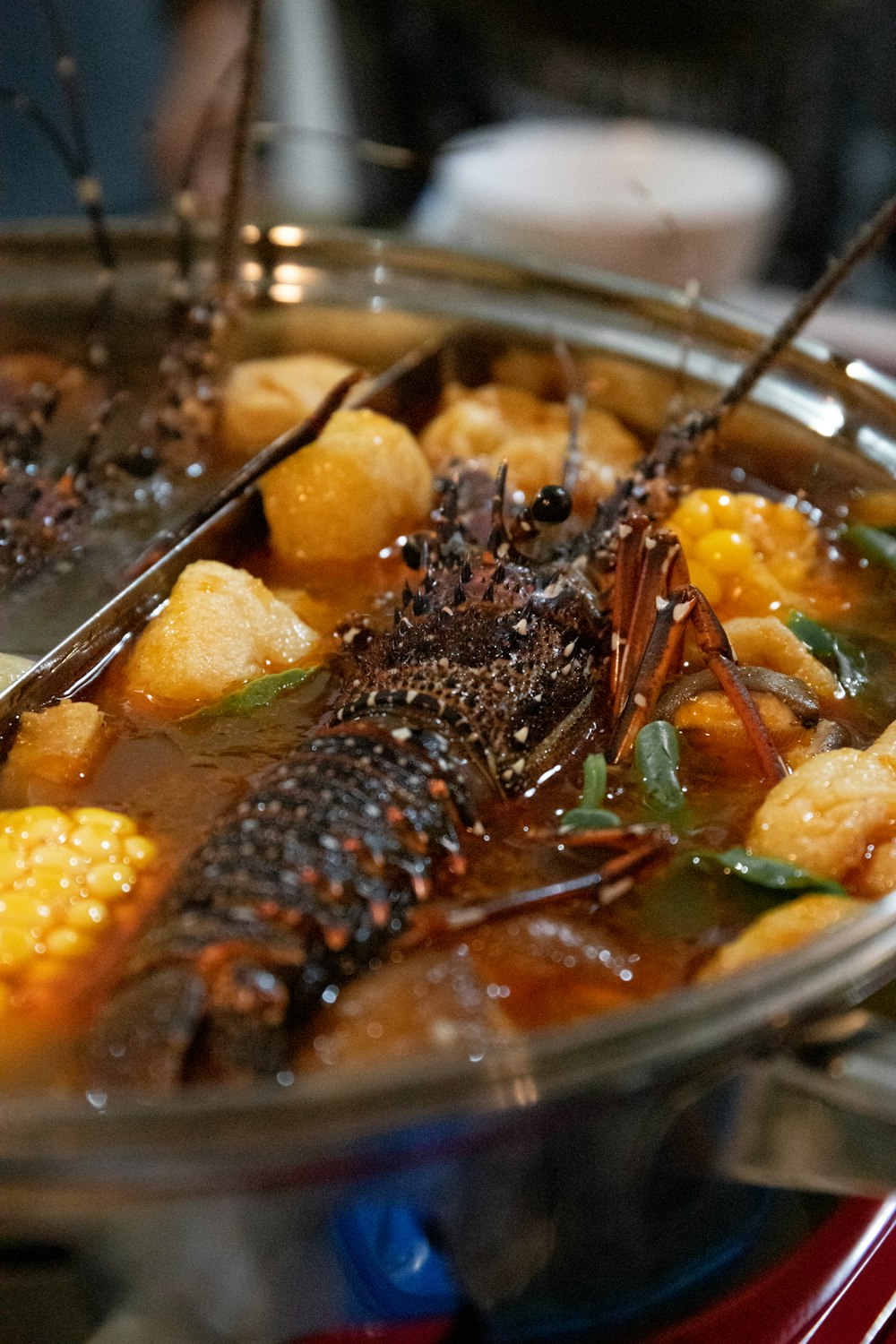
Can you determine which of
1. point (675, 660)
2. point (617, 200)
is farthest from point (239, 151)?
point (617, 200)

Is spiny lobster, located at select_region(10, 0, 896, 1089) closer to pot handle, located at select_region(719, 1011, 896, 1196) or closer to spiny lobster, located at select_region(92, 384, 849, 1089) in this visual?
spiny lobster, located at select_region(92, 384, 849, 1089)

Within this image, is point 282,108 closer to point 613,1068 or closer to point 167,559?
point 167,559

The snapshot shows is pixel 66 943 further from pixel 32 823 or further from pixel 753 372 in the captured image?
pixel 753 372

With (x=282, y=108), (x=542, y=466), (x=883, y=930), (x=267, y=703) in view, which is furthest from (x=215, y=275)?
(x=282, y=108)

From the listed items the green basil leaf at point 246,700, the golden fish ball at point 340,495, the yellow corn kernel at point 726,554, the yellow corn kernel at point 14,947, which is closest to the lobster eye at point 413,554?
the golden fish ball at point 340,495

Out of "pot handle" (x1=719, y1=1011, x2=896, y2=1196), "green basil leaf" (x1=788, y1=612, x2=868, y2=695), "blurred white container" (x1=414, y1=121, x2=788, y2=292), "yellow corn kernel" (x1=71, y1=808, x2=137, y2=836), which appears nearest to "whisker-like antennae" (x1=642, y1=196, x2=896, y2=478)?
"green basil leaf" (x1=788, y1=612, x2=868, y2=695)

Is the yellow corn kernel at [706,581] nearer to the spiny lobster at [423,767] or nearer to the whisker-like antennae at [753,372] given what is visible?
the spiny lobster at [423,767]
